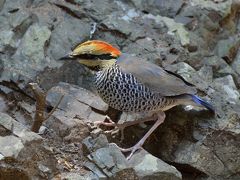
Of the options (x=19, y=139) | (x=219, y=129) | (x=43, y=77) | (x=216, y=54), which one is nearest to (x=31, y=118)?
(x=43, y=77)

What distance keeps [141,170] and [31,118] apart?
59.6 inches

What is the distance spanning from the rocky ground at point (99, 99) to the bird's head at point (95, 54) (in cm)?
54

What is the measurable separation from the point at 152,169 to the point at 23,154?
3.90 ft

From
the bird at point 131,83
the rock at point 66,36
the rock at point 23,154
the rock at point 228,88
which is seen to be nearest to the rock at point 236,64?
the rock at point 228,88

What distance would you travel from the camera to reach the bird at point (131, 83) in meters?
5.12

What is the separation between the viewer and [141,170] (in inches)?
179

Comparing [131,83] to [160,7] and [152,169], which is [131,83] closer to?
[152,169]

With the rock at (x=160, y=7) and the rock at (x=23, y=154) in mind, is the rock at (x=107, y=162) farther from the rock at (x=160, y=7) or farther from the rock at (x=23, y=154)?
the rock at (x=160, y=7)

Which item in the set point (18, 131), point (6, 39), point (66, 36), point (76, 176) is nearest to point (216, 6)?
point (66, 36)

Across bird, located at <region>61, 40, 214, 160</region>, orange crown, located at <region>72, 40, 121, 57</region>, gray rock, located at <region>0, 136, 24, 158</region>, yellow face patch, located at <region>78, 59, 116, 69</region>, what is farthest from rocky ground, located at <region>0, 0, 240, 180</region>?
orange crown, located at <region>72, 40, 121, 57</region>

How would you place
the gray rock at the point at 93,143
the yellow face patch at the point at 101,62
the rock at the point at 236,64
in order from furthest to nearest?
the rock at the point at 236,64
the yellow face patch at the point at 101,62
the gray rock at the point at 93,143

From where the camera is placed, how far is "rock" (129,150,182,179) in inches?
178

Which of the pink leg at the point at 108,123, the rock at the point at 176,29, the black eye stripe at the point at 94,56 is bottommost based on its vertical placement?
→ the pink leg at the point at 108,123

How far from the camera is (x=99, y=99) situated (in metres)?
5.65
